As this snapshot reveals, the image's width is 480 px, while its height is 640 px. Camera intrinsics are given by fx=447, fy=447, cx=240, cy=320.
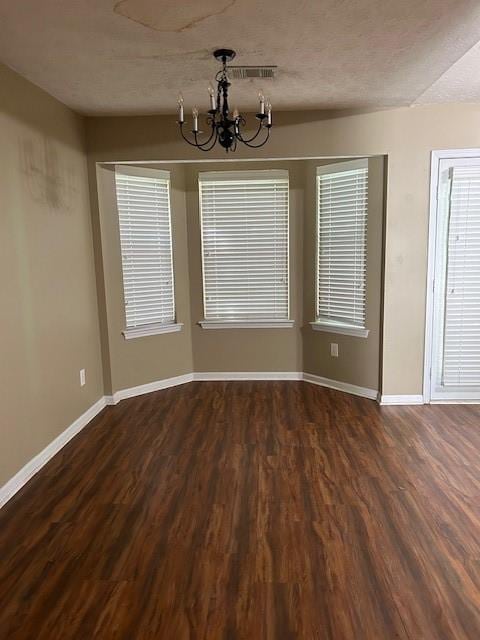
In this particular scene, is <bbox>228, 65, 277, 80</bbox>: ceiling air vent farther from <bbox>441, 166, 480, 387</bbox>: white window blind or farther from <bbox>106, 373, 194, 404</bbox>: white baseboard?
<bbox>106, 373, 194, 404</bbox>: white baseboard

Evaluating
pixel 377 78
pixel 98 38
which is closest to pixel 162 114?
pixel 98 38

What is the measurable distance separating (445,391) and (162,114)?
11.7 feet

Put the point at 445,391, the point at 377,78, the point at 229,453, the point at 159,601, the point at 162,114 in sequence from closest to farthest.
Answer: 1. the point at 159,601
2. the point at 377,78
3. the point at 229,453
4. the point at 162,114
5. the point at 445,391

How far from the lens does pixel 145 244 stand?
452 cm

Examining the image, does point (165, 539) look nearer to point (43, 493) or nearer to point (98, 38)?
point (43, 493)

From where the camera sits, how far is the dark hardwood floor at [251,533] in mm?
1817

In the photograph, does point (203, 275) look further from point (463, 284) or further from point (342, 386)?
point (463, 284)

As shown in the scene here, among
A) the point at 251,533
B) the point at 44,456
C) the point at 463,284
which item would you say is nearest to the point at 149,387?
the point at 44,456

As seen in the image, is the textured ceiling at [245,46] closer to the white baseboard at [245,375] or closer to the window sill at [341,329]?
the window sill at [341,329]

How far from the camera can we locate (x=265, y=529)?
7.82 ft

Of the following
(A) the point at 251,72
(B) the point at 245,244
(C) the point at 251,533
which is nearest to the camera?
(C) the point at 251,533

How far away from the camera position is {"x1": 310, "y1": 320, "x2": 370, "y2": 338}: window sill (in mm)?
4293

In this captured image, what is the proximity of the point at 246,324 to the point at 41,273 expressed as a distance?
2391 millimetres

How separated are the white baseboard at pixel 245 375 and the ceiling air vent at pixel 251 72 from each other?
3.06 meters
